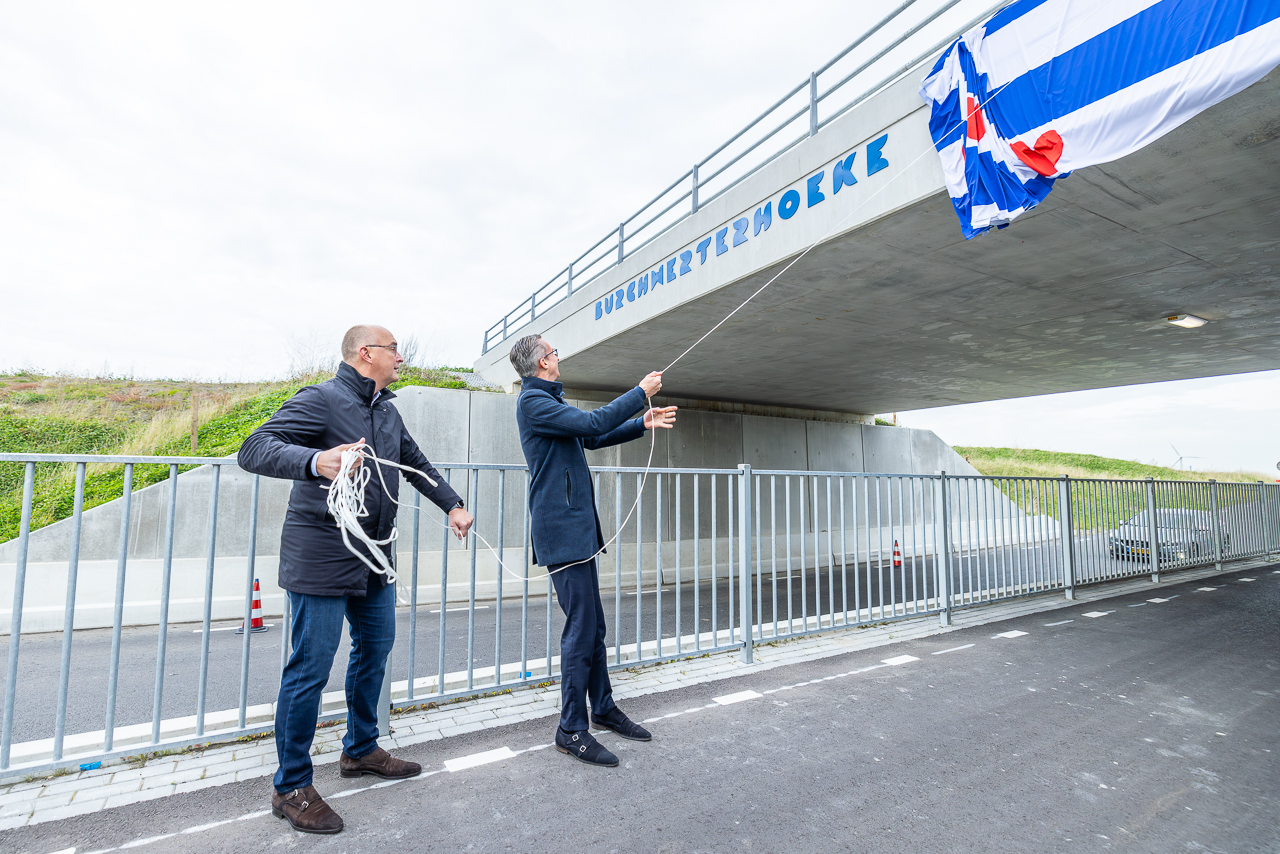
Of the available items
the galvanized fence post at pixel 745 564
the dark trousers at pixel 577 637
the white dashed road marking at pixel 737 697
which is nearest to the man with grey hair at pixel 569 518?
the dark trousers at pixel 577 637

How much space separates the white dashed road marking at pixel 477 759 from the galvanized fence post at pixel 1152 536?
979 cm

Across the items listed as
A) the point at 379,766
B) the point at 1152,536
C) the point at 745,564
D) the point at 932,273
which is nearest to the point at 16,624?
the point at 379,766

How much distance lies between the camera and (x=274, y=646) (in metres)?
6.07

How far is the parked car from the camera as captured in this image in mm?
8625

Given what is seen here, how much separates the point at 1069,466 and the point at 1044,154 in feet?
130

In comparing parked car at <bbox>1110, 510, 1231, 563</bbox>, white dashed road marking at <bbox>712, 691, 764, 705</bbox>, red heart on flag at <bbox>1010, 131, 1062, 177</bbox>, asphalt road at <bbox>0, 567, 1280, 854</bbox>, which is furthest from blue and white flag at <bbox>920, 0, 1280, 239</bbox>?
parked car at <bbox>1110, 510, 1231, 563</bbox>

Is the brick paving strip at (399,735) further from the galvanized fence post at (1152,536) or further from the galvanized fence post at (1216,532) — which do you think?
the galvanized fence post at (1216,532)

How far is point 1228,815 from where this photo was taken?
2.47 metres

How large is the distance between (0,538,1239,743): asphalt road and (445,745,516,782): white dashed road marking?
0.68 metres

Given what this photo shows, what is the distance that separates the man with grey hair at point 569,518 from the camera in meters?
2.98

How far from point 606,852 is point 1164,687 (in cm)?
418

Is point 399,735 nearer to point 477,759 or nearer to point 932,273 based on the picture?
point 477,759

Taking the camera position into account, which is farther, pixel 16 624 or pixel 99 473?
pixel 99 473

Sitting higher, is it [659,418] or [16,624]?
[659,418]
